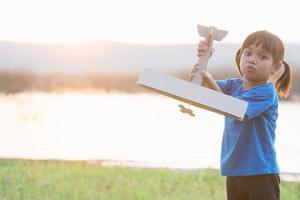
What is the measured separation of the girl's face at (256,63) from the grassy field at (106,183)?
2.74 ft

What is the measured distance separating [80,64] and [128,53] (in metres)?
0.19

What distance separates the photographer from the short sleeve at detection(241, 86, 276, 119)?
1.49m

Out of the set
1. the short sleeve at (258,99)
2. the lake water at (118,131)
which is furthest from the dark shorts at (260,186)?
the lake water at (118,131)

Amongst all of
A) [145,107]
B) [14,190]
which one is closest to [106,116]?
[145,107]

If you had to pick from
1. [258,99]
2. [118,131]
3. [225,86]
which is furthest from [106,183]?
[258,99]

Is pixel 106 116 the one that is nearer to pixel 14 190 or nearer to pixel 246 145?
pixel 14 190

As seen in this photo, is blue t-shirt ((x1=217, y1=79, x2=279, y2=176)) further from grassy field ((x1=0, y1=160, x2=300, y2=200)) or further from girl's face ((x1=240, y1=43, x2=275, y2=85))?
grassy field ((x1=0, y1=160, x2=300, y2=200))

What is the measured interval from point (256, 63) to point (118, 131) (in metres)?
1.27

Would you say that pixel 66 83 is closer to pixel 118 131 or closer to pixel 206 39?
pixel 118 131

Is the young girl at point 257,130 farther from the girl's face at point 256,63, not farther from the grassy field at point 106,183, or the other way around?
the grassy field at point 106,183

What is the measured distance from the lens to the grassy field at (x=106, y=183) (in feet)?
7.63

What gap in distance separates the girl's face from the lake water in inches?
40.4

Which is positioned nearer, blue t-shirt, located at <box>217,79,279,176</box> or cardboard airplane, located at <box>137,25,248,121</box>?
cardboard airplane, located at <box>137,25,248,121</box>

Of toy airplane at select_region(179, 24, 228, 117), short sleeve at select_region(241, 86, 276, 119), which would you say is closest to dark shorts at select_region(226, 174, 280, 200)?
short sleeve at select_region(241, 86, 276, 119)
